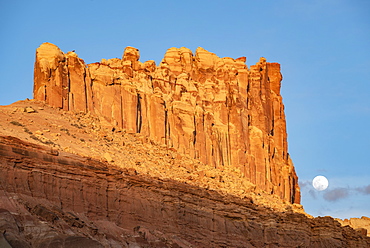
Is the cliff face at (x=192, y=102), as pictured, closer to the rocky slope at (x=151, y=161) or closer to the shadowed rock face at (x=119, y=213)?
the rocky slope at (x=151, y=161)

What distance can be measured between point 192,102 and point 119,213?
31623 mm

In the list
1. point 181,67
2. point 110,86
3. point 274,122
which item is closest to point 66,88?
point 110,86

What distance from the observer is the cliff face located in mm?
86812

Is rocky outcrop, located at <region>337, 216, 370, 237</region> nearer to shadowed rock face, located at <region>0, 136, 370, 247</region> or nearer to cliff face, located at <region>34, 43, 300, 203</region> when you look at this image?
cliff face, located at <region>34, 43, 300, 203</region>

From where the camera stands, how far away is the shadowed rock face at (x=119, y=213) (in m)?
57.8

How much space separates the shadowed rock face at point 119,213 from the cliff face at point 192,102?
15226mm

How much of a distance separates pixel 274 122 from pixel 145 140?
1134 inches

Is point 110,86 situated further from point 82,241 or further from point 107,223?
point 82,241

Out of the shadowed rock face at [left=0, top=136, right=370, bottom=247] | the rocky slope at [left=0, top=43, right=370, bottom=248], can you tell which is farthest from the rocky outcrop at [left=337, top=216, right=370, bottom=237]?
the shadowed rock face at [left=0, top=136, right=370, bottom=247]

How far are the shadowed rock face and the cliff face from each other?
599 inches

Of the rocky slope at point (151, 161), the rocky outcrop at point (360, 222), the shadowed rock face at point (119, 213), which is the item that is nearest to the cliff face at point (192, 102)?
the rocky slope at point (151, 161)

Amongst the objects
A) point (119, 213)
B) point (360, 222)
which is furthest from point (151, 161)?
point (360, 222)

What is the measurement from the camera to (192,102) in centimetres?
9725

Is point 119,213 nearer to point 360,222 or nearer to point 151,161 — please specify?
point 151,161
